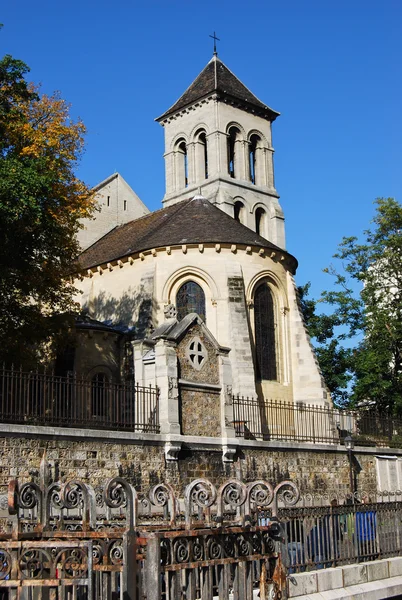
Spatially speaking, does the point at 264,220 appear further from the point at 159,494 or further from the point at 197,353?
the point at 159,494

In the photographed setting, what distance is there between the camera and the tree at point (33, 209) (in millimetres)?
18312

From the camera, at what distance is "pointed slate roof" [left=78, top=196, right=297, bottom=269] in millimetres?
28953

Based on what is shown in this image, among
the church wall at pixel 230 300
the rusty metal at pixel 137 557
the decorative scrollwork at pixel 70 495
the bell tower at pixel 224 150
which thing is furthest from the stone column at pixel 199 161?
the rusty metal at pixel 137 557

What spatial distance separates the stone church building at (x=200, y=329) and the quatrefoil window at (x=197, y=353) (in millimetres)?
46

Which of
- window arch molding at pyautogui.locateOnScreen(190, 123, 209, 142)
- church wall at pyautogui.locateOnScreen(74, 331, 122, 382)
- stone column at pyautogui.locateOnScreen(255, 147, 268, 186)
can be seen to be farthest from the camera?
stone column at pyautogui.locateOnScreen(255, 147, 268, 186)

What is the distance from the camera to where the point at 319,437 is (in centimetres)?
2161

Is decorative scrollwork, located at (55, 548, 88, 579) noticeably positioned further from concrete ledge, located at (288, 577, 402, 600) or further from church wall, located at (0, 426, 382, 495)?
church wall, located at (0, 426, 382, 495)

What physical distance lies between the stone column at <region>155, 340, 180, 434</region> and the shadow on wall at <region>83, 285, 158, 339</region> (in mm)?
9946

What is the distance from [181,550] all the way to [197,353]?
38.9ft

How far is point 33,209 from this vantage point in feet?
60.1

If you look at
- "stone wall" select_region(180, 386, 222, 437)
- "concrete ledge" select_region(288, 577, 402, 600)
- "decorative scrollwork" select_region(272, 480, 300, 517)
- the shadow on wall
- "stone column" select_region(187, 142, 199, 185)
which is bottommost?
"concrete ledge" select_region(288, 577, 402, 600)

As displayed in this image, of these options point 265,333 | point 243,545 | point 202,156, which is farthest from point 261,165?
point 243,545

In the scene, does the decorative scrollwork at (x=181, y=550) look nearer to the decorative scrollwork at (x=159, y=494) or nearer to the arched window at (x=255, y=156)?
the decorative scrollwork at (x=159, y=494)

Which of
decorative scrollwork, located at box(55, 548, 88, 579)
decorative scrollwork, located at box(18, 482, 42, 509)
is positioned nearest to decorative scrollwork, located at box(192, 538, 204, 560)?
decorative scrollwork, located at box(55, 548, 88, 579)
